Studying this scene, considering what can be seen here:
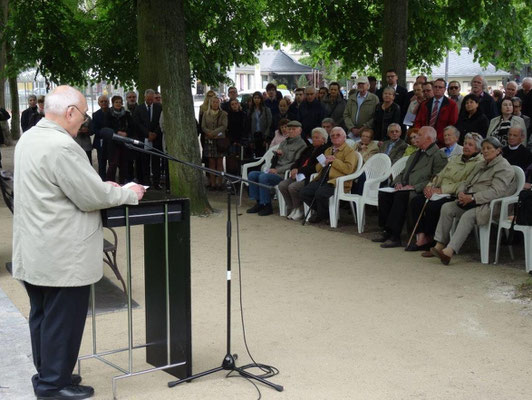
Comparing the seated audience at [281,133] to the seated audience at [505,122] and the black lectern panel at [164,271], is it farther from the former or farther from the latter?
the black lectern panel at [164,271]

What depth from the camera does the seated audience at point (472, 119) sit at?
10180mm

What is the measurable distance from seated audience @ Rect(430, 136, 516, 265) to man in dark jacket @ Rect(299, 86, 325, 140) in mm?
4710

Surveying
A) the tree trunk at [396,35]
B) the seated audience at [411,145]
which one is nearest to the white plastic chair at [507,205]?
the seated audience at [411,145]

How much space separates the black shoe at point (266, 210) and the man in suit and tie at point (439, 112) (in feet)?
7.90

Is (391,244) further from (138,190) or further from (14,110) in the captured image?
(14,110)

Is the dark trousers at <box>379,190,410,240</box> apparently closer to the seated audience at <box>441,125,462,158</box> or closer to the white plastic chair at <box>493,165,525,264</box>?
the seated audience at <box>441,125,462,158</box>

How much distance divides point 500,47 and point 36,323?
1575 cm

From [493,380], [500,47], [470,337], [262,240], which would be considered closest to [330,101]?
[262,240]

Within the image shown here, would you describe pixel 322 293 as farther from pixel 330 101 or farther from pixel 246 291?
pixel 330 101

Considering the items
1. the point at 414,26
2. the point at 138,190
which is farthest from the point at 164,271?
the point at 414,26

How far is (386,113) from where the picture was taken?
11.6m

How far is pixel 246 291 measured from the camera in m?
7.18

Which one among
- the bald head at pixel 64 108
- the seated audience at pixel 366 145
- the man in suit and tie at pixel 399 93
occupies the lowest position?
the seated audience at pixel 366 145

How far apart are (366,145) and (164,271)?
6.59m
